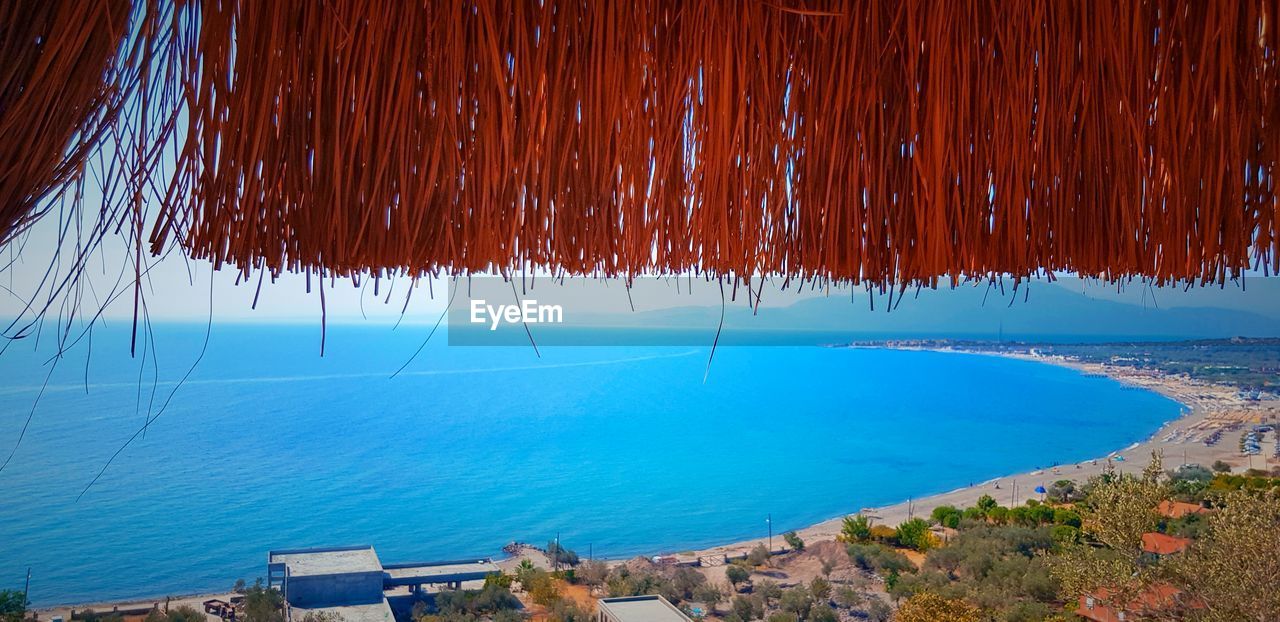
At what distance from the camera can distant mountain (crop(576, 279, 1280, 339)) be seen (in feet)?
32.9

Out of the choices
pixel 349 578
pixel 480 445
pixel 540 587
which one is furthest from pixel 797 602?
pixel 480 445

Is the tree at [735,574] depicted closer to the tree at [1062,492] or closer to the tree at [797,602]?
the tree at [797,602]

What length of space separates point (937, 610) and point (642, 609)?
3019mm

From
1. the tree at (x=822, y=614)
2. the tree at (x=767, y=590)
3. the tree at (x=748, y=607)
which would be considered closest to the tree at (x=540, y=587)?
the tree at (x=748, y=607)

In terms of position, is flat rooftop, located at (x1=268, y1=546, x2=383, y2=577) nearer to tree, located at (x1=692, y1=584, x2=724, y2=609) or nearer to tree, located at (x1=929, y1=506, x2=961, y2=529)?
tree, located at (x1=692, y1=584, x2=724, y2=609)

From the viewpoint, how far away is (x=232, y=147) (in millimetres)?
582

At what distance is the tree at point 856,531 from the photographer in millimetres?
10364

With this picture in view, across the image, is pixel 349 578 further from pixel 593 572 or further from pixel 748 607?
pixel 748 607

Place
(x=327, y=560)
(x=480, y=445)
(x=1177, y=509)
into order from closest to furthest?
(x=1177, y=509) → (x=327, y=560) → (x=480, y=445)

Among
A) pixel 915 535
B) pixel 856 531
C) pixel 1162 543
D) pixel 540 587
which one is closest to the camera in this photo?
pixel 1162 543

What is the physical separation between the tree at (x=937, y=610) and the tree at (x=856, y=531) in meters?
1.77

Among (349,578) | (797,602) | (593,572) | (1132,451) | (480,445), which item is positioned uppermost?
(1132,451)

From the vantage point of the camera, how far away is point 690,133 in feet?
2.19

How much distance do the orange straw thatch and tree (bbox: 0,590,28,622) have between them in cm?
943
